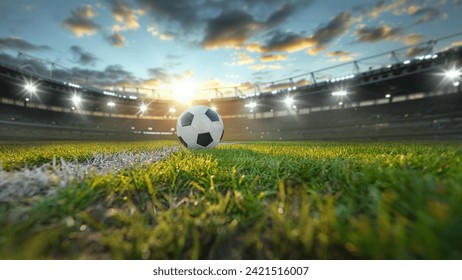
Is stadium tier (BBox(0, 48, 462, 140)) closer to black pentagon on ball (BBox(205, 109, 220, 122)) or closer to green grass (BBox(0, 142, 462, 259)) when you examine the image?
black pentagon on ball (BBox(205, 109, 220, 122))

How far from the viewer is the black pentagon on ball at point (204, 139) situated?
4840mm

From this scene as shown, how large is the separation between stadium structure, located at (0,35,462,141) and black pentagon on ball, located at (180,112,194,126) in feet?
65.7

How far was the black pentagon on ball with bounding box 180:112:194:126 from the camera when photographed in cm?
490

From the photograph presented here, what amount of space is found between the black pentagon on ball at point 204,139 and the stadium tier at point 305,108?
1979 centimetres

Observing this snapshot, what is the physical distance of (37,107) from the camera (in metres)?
30.5

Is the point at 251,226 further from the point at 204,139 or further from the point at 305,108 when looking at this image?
the point at 305,108

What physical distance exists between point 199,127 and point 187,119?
40 cm

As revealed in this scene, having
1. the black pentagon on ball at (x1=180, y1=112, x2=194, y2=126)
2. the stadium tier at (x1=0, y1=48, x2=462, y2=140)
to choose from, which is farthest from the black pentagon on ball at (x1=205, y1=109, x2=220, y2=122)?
the stadium tier at (x1=0, y1=48, x2=462, y2=140)

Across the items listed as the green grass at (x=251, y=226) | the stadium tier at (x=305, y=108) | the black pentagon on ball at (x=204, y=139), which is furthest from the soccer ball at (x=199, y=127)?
the stadium tier at (x=305, y=108)

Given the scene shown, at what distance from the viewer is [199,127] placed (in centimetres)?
482

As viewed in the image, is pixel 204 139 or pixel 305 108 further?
pixel 305 108

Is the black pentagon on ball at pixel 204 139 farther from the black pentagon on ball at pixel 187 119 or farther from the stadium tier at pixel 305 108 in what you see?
the stadium tier at pixel 305 108

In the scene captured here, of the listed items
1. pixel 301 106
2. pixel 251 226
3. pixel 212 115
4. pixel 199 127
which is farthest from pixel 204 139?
pixel 301 106
